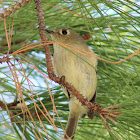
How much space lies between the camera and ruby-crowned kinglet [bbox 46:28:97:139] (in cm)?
149

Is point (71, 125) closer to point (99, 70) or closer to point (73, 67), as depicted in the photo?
point (73, 67)

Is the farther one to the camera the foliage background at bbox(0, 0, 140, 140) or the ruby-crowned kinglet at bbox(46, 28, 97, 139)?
the ruby-crowned kinglet at bbox(46, 28, 97, 139)

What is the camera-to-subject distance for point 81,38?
1.58m

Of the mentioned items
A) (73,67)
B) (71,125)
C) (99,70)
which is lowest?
(71,125)

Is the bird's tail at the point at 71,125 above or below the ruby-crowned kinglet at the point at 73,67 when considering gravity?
below

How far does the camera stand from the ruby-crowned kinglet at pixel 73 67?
149cm

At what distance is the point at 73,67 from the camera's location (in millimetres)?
1511

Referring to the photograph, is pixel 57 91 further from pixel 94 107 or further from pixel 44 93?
pixel 94 107

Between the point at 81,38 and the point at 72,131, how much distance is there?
0.60 m

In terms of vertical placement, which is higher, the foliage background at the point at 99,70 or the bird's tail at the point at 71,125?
the foliage background at the point at 99,70

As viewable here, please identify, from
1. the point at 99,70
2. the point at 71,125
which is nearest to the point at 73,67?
the point at 71,125

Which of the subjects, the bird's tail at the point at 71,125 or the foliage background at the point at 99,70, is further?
the bird's tail at the point at 71,125

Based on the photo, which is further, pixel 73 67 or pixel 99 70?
pixel 73 67

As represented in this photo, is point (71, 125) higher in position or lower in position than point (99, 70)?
lower
